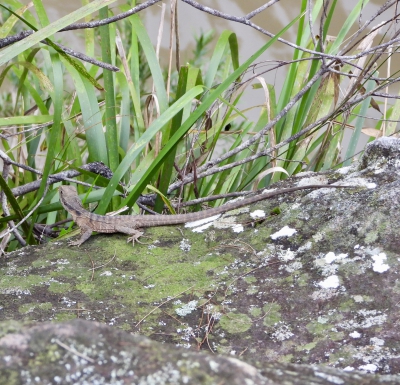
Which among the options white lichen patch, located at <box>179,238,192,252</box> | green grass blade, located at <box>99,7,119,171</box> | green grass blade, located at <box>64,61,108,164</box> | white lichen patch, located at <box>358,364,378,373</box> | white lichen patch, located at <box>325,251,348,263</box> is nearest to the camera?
white lichen patch, located at <box>358,364,378,373</box>

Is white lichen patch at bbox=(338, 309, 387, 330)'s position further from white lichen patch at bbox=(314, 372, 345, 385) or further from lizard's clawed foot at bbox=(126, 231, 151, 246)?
lizard's clawed foot at bbox=(126, 231, 151, 246)

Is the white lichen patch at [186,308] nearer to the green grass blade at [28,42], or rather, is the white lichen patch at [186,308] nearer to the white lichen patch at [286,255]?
the white lichen patch at [286,255]

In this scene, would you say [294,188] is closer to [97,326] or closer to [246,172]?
[246,172]

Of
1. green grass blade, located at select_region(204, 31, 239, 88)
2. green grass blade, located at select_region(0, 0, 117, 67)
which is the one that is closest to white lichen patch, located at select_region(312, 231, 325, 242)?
green grass blade, located at select_region(0, 0, 117, 67)

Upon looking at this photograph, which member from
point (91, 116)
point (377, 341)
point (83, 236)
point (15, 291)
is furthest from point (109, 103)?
point (377, 341)

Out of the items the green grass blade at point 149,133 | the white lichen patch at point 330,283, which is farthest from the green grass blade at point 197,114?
the white lichen patch at point 330,283

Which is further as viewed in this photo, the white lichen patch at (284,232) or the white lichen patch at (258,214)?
the white lichen patch at (258,214)
